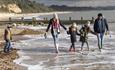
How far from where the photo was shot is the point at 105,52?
19562mm

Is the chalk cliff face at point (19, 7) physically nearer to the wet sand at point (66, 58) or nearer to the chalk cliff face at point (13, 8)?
the chalk cliff face at point (13, 8)

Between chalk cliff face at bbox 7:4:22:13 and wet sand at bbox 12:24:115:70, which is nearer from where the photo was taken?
wet sand at bbox 12:24:115:70

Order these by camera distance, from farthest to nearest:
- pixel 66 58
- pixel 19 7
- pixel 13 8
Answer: pixel 19 7, pixel 13 8, pixel 66 58

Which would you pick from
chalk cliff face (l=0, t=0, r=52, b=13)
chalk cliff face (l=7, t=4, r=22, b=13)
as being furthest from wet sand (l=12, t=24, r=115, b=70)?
chalk cliff face (l=7, t=4, r=22, b=13)

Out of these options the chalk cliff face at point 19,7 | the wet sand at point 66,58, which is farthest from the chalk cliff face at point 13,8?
the wet sand at point 66,58

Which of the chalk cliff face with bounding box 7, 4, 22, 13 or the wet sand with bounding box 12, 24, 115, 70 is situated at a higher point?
the wet sand with bounding box 12, 24, 115, 70

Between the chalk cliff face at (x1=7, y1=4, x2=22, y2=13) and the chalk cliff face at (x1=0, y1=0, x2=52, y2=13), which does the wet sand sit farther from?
the chalk cliff face at (x1=7, y1=4, x2=22, y2=13)

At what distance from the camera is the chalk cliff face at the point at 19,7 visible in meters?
97.4

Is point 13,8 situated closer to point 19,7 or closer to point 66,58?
point 19,7

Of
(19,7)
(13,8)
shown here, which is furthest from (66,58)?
(19,7)

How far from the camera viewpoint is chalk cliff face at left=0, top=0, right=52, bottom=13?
319ft

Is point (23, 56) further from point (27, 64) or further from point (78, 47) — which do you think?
point (78, 47)

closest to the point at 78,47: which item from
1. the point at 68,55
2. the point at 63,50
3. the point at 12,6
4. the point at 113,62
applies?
the point at 63,50

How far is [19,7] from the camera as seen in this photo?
105500mm
